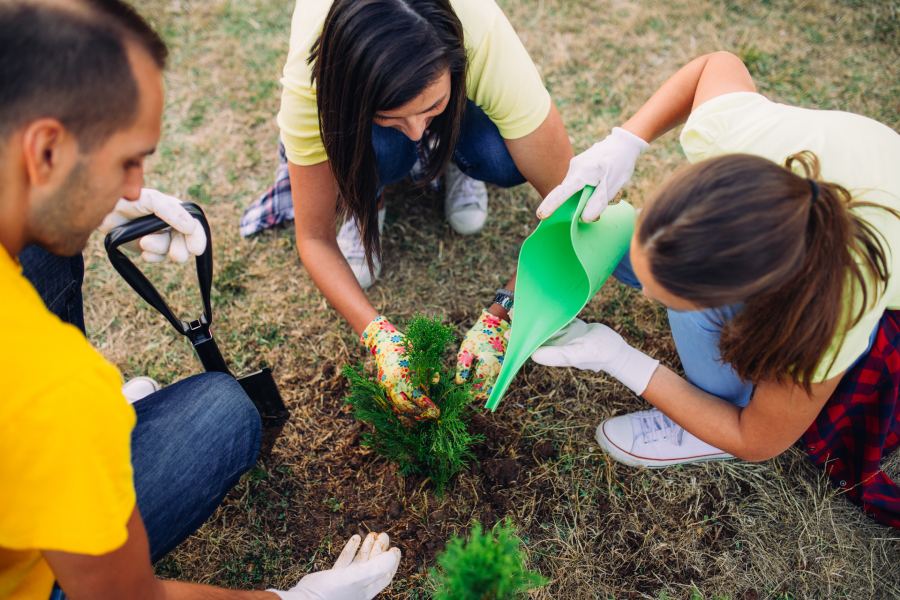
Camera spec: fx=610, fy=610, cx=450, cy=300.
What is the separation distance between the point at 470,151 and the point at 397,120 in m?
0.54

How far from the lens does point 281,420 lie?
6.50 feet

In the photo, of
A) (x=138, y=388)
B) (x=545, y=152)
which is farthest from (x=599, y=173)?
(x=138, y=388)

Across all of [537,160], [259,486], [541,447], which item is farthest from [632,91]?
[259,486]

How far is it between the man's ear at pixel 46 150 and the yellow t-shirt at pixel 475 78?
0.81 metres

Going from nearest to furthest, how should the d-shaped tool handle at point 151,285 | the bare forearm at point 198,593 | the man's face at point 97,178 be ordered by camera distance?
the man's face at point 97,178 → the bare forearm at point 198,593 → the d-shaped tool handle at point 151,285

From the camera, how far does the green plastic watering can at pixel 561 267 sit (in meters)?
1.59

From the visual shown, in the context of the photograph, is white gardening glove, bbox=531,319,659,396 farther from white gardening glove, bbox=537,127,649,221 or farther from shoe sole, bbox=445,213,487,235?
shoe sole, bbox=445,213,487,235

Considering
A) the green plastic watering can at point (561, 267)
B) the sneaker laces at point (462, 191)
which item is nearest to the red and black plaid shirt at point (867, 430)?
the green plastic watering can at point (561, 267)

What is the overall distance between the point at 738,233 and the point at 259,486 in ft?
5.10

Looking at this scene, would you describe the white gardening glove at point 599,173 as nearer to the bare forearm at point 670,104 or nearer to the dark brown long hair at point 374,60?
the bare forearm at point 670,104

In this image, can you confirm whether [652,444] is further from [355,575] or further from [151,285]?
[151,285]

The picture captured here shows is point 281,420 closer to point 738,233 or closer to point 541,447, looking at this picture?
point 541,447

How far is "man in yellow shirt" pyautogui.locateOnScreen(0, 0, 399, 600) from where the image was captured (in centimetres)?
91

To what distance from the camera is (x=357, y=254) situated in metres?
2.37
